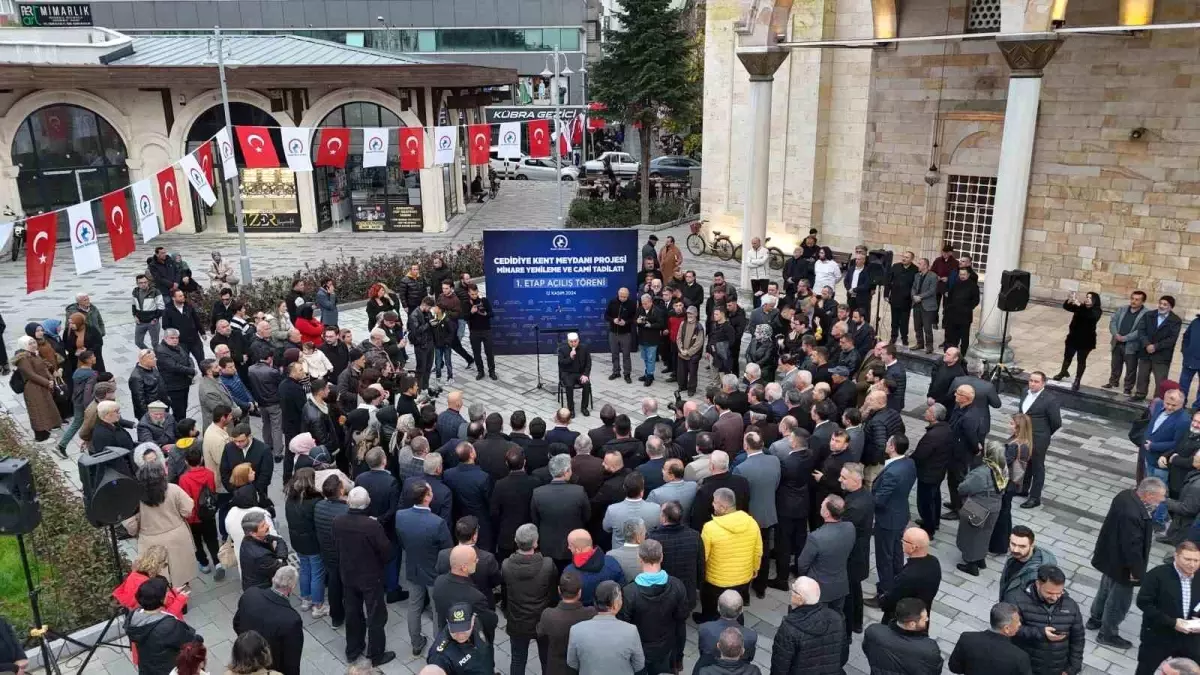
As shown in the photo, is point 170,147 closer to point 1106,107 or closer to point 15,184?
point 15,184

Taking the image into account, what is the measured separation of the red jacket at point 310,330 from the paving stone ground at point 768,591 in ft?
8.23

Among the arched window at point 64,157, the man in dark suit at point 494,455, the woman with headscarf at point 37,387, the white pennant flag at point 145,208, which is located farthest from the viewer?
the arched window at point 64,157

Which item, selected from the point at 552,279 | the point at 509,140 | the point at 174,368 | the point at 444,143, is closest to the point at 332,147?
the point at 444,143

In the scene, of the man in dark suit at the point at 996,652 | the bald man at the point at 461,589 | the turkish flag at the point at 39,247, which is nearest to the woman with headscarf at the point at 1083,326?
the man in dark suit at the point at 996,652

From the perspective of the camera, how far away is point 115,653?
732 cm

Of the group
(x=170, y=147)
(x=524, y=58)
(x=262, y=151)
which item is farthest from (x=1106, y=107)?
(x=524, y=58)

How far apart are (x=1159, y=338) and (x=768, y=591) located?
7.40 metres

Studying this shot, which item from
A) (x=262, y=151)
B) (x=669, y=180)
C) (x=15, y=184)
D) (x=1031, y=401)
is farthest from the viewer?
(x=669, y=180)

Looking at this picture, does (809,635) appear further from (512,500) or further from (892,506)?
(512,500)

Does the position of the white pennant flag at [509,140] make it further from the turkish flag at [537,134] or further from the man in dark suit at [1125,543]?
the man in dark suit at [1125,543]

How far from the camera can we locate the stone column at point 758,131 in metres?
16.8

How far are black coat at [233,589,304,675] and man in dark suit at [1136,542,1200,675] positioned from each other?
601 cm

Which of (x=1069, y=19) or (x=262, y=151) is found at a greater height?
(x=1069, y=19)

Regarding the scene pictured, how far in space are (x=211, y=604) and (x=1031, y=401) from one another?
28.3 ft
